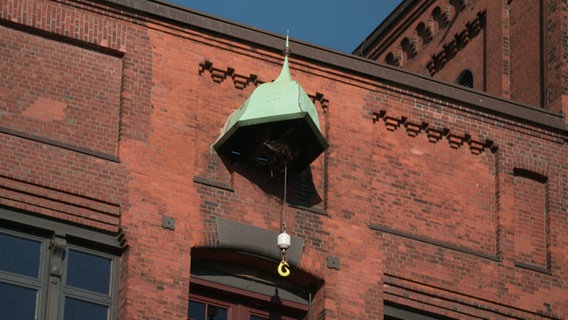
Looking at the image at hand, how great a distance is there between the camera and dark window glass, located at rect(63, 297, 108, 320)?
3022cm

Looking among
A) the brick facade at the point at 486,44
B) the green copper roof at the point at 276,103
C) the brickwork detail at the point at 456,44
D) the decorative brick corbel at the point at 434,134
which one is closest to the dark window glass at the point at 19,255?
the green copper roof at the point at 276,103

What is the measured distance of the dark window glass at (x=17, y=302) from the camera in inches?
1168

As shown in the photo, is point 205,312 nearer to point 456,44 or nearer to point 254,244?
point 254,244

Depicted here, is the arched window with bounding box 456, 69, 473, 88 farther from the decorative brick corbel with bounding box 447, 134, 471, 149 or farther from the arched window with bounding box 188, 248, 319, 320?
the arched window with bounding box 188, 248, 319, 320

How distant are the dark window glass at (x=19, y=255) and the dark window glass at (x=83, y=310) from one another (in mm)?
681

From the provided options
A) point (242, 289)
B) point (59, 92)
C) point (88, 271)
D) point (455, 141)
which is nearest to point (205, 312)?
point (242, 289)

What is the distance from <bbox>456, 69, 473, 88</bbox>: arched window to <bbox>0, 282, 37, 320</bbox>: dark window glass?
14785 millimetres

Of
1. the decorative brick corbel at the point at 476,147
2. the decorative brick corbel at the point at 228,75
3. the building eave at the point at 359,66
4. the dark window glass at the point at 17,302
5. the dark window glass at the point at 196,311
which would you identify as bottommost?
the dark window glass at the point at 17,302

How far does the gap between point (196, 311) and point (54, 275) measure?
2.51 meters

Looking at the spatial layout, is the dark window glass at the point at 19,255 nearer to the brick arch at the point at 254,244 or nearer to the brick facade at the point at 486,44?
the brick arch at the point at 254,244

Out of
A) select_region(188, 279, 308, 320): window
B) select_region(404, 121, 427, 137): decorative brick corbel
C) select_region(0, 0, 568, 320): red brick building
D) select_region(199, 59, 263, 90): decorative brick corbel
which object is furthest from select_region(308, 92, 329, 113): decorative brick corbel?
select_region(188, 279, 308, 320): window

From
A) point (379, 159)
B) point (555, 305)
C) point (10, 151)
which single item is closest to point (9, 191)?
point (10, 151)

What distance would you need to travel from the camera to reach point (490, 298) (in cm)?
3366

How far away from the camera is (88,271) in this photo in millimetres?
30750
